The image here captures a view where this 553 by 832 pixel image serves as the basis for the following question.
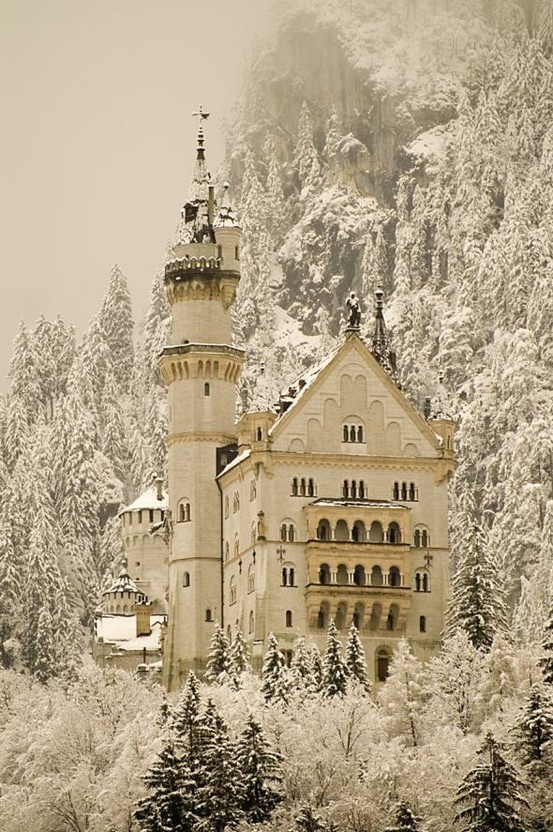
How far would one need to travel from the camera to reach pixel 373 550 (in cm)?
16638

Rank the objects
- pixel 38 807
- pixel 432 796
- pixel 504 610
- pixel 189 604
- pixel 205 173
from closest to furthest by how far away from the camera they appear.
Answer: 1. pixel 432 796
2. pixel 38 807
3. pixel 504 610
4. pixel 189 604
5. pixel 205 173

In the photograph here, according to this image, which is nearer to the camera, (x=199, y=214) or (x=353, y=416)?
(x=353, y=416)

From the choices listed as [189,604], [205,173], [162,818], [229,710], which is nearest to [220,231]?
[205,173]

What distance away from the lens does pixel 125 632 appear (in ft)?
626

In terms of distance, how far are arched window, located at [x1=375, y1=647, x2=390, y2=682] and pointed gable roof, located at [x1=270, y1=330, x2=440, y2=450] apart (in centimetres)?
1289

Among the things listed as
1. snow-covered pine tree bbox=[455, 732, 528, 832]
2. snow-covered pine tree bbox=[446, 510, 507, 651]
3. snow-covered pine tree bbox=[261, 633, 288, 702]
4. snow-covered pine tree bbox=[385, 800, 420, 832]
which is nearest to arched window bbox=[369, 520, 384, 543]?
snow-covered pine tree bbox=[446, 510, 507, 651]


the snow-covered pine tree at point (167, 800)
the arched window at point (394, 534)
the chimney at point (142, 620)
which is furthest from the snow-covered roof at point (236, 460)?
the snow-covered pine tree at point (167, 800)

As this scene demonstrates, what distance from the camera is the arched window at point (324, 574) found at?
166125 mm

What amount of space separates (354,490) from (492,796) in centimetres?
5328

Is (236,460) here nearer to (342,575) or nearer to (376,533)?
(376,533)

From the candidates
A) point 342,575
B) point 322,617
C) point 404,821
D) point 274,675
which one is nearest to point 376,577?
point 342,575

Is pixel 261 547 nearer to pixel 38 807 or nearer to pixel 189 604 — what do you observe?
pixel 189 604

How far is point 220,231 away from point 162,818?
217 ft

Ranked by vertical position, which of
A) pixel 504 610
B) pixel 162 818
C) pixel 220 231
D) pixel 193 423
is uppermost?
pixel 220 231
